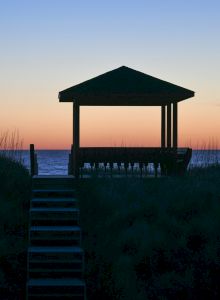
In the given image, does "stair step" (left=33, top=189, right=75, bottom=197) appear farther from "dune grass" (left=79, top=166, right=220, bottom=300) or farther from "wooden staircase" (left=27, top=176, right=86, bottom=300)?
"dune grass" (left=79, top=166, right=220, bottom=300)

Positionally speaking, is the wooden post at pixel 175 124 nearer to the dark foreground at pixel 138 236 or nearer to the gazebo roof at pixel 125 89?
the gazebo roof at pixel 125 89

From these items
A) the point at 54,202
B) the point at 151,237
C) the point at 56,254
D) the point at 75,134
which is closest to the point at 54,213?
the point at 54,202

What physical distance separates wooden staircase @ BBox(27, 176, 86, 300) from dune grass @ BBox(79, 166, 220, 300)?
45 cm

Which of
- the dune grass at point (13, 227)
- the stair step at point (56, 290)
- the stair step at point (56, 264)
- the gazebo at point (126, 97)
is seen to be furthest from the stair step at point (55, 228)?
the gazebo at point (126, 97)

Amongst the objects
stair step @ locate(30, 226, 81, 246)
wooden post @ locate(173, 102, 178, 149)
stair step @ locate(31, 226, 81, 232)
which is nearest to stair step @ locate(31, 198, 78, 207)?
stair step @ locate(31, 226, 81, 232)

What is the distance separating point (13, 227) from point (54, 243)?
153 centimetres

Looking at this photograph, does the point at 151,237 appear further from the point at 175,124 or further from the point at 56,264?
the point at 175,124

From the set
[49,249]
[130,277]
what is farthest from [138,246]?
[49,249]

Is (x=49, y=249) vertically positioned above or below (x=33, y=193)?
below

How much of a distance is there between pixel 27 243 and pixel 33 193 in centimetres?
194

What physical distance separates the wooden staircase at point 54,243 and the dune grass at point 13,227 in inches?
14.6

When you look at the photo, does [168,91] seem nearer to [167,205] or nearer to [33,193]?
[167,205]

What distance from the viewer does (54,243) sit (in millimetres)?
13898

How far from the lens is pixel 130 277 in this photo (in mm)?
12852
